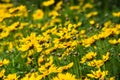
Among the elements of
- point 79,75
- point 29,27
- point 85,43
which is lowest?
point 79,75

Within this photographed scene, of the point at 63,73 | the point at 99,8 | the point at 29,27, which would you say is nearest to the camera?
the point at 63,73

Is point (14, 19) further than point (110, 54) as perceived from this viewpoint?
Yes

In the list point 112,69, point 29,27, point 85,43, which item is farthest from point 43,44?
point 29,27

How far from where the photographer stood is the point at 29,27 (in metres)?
5.17

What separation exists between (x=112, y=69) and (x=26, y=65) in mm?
847

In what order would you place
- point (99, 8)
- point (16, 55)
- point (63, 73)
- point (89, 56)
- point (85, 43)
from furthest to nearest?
point (99, 8), point (16, 55), point (85, 43), point (89, 56), point (63, 73)

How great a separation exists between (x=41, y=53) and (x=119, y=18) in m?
2.24

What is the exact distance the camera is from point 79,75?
3.50 meters

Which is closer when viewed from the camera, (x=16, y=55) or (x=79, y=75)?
(x=79, y=75)

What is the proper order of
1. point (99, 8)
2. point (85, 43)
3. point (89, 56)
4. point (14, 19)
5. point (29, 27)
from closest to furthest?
point (89, 56), point (85, 43), point (29, 27), point (14, 19), point (99, 8)

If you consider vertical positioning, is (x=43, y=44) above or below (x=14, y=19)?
below

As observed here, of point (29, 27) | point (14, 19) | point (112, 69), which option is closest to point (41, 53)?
point (112, 69)

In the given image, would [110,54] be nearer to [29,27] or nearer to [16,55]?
[16,55]

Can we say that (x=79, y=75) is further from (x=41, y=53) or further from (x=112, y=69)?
(x=41, y=53)
